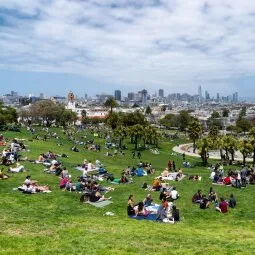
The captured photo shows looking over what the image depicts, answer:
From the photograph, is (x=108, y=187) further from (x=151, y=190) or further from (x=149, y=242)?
(x=149, y=242)

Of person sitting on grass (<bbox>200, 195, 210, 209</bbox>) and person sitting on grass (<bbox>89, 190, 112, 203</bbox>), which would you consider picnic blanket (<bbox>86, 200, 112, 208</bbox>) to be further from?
person sitting on grass (<bbox>200, 195, 210, 209</bbox>)

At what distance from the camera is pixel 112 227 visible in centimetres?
1808

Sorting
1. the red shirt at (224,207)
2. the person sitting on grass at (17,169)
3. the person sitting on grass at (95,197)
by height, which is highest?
the person sitting on grass at (17,169)

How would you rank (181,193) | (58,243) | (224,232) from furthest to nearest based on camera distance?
(181,193) < (224,232) < (58,243)

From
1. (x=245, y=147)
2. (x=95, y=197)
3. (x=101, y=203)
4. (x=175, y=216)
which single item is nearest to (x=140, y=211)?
(x=175, y=216)

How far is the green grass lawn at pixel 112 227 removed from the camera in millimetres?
14312

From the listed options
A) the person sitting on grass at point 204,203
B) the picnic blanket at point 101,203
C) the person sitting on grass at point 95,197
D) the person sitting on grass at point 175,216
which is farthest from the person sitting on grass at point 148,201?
the person sitting on grass at point 204,203

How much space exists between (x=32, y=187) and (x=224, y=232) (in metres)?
11.6

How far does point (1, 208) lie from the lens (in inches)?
792

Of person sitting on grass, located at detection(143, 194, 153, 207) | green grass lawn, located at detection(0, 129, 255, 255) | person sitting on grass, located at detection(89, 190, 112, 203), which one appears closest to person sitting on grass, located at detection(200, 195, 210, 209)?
green grass lawn, located at detection(0, 129, 255, 255)

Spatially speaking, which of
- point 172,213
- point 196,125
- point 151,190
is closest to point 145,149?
point 196,125

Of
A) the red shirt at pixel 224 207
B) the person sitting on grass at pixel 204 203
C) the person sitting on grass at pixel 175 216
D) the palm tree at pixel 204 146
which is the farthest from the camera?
the palm tree at pixel 204 146

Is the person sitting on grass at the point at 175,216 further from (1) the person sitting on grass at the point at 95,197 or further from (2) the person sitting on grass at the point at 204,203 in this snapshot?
(1) the person sitting on grass at the point at 95,197

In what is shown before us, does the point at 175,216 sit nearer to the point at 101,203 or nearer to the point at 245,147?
the point at 101,203
